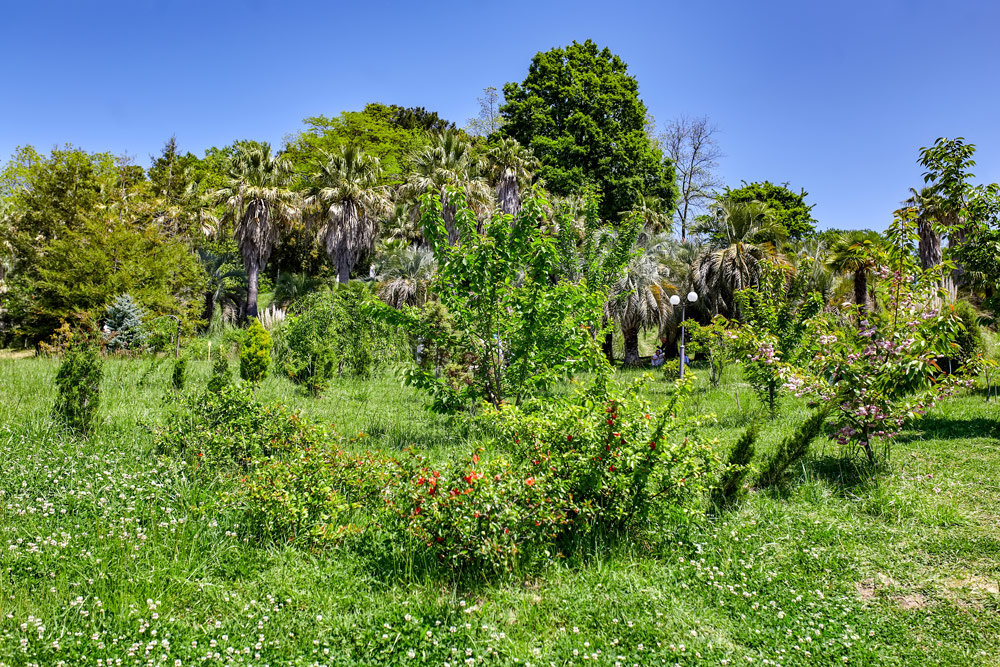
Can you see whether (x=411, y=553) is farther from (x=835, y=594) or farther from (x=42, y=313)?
(x=42, y=313)

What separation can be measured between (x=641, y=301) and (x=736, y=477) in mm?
15226

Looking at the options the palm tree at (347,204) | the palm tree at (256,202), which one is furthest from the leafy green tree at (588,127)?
the palm tree at (256,202)

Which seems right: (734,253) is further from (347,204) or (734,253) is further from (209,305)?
(209,305)

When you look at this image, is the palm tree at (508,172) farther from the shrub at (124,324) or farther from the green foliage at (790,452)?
the green foliage at (790,452)

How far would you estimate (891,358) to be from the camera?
644cm

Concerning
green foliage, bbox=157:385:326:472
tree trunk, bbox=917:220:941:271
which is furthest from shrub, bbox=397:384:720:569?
tree trunk, bbox=917:220:941:271

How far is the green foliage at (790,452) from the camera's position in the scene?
19.4 feet

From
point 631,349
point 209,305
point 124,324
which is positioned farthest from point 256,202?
point 631,349

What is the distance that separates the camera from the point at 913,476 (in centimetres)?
657

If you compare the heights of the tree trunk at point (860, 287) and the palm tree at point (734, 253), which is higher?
the palm tree at point (734, 253)

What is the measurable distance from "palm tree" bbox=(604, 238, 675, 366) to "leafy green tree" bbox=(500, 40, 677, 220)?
690 cm

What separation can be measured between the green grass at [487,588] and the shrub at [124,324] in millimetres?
11376

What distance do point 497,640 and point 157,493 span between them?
3.26 metres

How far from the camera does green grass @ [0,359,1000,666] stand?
11.1ft
